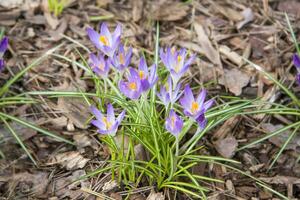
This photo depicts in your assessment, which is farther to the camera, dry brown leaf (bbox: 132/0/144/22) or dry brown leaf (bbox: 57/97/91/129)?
dry brown leaf (bbox: 132/0/144/22)

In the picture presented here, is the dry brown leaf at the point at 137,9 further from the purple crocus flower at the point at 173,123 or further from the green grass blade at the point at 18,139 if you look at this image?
the purple crocus flower at the point at 173,123

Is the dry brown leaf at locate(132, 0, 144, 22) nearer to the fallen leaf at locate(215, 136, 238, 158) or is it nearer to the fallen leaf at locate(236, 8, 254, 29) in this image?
the fallen leaf at locate(236, 8, 254, 29)

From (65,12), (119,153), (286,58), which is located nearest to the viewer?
(119,153)

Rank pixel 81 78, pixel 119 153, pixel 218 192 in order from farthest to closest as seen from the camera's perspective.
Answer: pixel 81 78, pixel 218 192, pixel 119 153

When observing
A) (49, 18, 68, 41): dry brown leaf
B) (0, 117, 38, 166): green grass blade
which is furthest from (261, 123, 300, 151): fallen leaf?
(49, 18, 68, 41): dry brown leaf

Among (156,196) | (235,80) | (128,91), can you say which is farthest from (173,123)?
(235,80)

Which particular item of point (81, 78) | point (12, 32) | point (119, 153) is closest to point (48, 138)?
point (81, 78)

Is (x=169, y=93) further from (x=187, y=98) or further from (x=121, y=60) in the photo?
(x=121, y=60)

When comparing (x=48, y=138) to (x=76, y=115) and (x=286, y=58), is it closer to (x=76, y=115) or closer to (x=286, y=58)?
(x=76, y=115)
